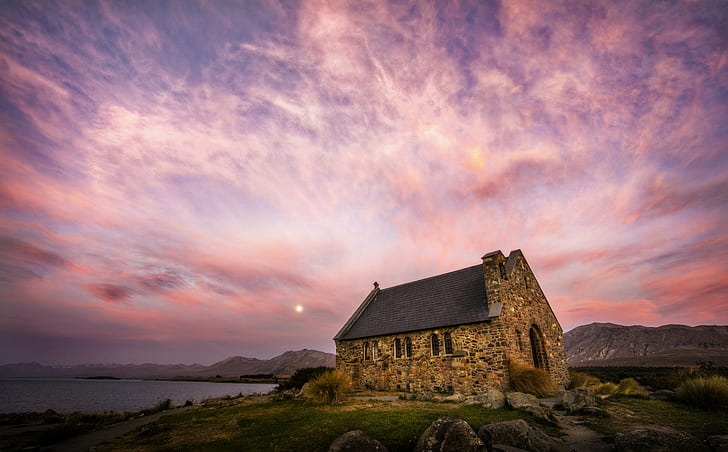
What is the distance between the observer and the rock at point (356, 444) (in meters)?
7.64

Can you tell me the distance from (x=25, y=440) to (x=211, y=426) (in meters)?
7.76

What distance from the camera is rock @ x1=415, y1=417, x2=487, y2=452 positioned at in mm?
7449

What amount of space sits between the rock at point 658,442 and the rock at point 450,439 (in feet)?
11.4

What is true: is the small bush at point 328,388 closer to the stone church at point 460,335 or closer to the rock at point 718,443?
the stone church at point 460,335

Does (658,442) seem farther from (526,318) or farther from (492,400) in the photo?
(526,318)

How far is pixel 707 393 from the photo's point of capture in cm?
1358

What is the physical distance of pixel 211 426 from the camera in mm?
13266

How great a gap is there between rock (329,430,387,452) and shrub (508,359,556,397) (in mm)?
14543

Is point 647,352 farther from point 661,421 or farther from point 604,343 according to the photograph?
point 661,421

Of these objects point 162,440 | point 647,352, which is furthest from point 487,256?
point 647,352

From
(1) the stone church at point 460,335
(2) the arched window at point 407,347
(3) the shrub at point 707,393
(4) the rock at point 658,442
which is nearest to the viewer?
(4) the rock at point 658,442

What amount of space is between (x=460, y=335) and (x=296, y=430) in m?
14.8

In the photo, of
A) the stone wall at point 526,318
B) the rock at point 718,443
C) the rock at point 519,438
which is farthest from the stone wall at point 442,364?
the rock at point 519,438

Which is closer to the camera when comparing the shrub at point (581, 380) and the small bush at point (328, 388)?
the small bush at point (328, 388)
